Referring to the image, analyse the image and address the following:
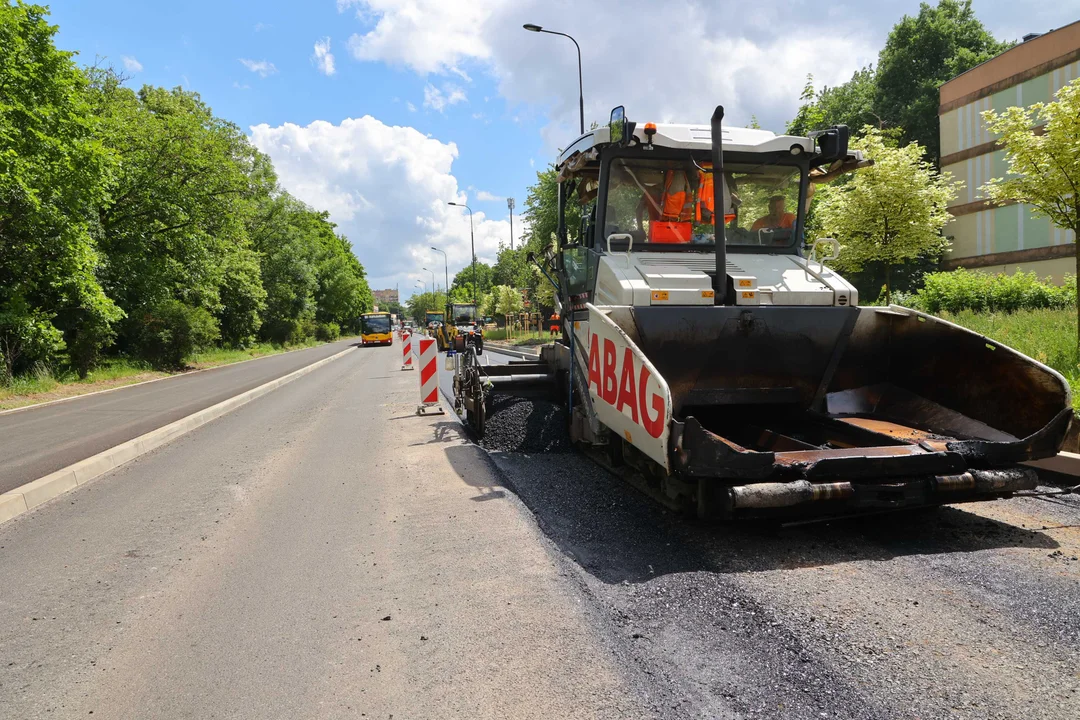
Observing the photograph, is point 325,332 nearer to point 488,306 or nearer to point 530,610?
point 488,306

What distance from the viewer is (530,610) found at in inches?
135

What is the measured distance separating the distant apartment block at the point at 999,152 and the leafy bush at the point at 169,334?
29.7m

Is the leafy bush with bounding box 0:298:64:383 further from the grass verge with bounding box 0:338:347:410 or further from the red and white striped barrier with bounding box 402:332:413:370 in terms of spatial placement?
the red and white striped barrier with bounding box 402:332:413:370

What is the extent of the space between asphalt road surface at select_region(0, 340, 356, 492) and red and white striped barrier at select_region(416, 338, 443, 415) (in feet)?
13.5

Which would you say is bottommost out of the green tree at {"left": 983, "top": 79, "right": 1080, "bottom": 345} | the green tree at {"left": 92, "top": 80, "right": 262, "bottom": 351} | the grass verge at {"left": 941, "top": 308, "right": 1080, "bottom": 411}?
the grass verge at {"left": 941, "top": 308, "right": 1080, "bottom": 411}

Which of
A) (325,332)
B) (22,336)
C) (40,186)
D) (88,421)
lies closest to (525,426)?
(88,421)

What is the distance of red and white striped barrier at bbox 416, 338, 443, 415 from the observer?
11.2 metres

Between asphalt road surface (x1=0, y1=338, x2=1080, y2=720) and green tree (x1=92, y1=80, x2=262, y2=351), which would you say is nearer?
asphalt road surface (x1=0, y1=338, x2=1080, y2=720)

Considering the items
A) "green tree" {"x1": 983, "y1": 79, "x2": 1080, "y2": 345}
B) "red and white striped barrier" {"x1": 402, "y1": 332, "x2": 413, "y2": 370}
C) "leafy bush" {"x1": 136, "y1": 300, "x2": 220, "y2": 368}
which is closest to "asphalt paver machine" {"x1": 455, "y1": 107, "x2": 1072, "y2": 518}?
"green tree" {"x1": 983, "y1": 79, "x2": 1080, "y2": 345}

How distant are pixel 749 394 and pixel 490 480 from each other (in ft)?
8.41

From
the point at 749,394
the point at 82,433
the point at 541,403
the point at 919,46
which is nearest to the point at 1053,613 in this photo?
the point at 749,394

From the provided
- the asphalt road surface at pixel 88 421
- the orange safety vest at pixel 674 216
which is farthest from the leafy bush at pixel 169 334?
the orange safety vest at pixel 674 216

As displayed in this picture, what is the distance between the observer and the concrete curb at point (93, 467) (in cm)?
591

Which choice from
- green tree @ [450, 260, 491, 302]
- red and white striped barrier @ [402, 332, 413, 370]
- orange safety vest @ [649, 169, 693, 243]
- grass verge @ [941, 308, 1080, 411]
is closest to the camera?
orange safety vest @ [649, 169, 693, 243]
